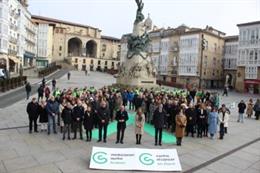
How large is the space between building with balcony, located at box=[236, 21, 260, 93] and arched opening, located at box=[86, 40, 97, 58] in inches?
2538

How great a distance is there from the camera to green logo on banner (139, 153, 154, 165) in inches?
401

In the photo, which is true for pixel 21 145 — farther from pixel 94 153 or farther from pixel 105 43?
pixel 105 43

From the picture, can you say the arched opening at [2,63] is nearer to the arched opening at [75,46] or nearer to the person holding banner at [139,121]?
the person holding banner at [139,121]

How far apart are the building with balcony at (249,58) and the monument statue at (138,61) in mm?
29652

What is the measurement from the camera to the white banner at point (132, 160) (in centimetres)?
1002

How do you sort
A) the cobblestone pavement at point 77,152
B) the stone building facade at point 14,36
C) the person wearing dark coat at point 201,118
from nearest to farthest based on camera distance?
the cobblestone pavement at point 77,152 < the person wearing dark coat at point 201,118 < the stone building facade at point 14,36

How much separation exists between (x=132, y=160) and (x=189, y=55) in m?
65.6

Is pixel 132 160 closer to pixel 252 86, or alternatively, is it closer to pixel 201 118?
pixel 201 118

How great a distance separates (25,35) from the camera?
78.6 metres

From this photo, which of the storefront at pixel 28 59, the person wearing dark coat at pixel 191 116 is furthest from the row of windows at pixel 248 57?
the storefront at pixel 28 59

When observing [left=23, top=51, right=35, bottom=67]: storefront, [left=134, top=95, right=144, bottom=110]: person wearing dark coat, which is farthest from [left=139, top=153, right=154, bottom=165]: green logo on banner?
[left=23, top=51, right=35, bottom=67]: storefront

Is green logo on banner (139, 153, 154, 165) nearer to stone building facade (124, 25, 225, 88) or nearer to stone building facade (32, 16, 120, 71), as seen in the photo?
stone building facade (124, 25, 225, 88)

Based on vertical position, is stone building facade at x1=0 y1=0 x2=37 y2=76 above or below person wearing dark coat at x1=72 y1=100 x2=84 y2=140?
above

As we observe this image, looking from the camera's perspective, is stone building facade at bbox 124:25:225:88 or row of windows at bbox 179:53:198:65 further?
row of windows at bbox 179:53:198:65
